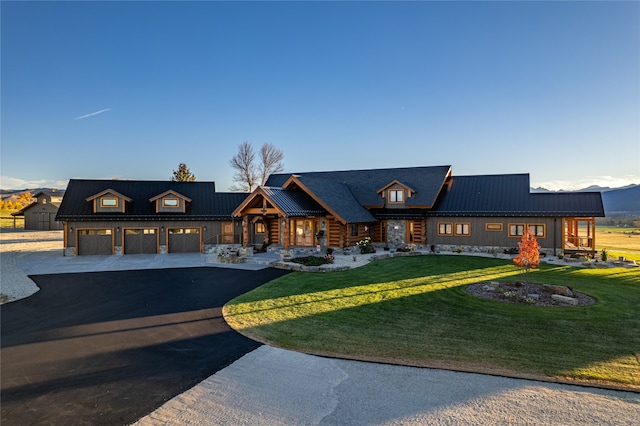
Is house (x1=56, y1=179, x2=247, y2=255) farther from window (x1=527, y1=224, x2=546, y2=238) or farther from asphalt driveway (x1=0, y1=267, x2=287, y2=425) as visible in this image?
window (x1=527, y1=224, x2=546, y2=238)

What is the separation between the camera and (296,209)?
22.6 m

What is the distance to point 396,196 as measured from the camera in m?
28.0

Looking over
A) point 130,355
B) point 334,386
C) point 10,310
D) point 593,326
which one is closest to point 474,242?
point 593,326

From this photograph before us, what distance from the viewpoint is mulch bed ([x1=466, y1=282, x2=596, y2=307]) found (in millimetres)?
12477

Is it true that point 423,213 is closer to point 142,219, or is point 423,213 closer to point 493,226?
point 493,226

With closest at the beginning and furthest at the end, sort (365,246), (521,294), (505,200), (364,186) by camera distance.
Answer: (521,294), (365,246), (505,200), (364,186)

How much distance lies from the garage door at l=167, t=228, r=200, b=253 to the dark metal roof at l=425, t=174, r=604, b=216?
17925 millimetres

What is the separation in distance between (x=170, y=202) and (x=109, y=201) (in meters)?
4.18

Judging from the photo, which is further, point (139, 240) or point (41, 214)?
point (41, 214)

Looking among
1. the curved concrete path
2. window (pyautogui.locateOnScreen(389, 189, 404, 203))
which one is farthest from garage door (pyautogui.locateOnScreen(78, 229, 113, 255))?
the curved concrete path

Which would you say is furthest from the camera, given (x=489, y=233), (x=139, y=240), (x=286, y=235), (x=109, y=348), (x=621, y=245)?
(x=621, y=245)

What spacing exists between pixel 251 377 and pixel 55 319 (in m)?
8.07

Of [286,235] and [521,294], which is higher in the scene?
[286,235]

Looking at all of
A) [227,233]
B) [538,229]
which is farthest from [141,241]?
[538,229]
